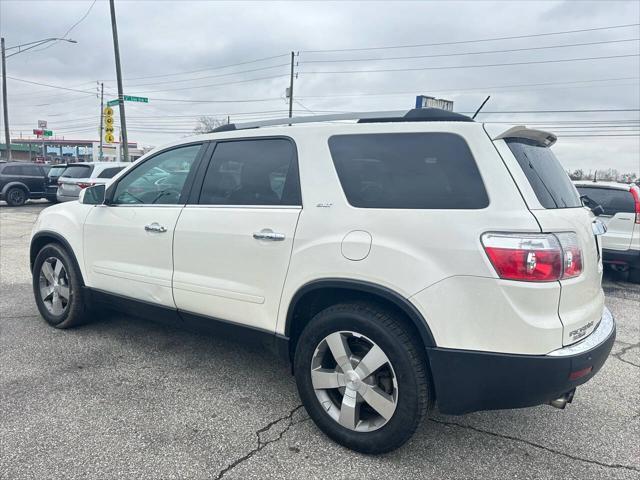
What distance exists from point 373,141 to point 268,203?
775mm

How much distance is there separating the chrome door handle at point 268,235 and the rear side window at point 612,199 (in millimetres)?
6588

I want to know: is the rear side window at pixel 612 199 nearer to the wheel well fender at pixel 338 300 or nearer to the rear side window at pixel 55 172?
the wheel well fender at pixel 338 300

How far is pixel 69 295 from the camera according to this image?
167 inches

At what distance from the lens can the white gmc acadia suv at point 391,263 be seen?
2180 mm

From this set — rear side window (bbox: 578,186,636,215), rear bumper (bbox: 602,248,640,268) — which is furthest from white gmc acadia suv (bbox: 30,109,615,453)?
rear side window (bbox: 578,186,636,215)

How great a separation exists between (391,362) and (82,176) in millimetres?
14187

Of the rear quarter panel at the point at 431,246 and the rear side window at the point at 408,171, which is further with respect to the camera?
the rear side window at the point at 408,171

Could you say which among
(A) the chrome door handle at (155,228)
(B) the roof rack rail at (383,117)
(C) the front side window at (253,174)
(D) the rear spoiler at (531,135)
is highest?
(B) the roof rack rail at (383,117)

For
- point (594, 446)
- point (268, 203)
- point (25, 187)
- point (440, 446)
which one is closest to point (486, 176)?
point (268, 203)

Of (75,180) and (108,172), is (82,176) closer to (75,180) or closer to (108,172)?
(75,180)

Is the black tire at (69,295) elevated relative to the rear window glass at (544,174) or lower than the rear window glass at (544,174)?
lower

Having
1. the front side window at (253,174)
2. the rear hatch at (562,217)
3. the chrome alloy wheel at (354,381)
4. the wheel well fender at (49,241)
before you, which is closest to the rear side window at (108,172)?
the wheel well fender at (49,241)

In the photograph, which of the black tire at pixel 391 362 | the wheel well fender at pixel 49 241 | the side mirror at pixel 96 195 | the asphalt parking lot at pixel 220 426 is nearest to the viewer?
the black tire at pixel 391 362

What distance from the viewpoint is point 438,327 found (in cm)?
228
